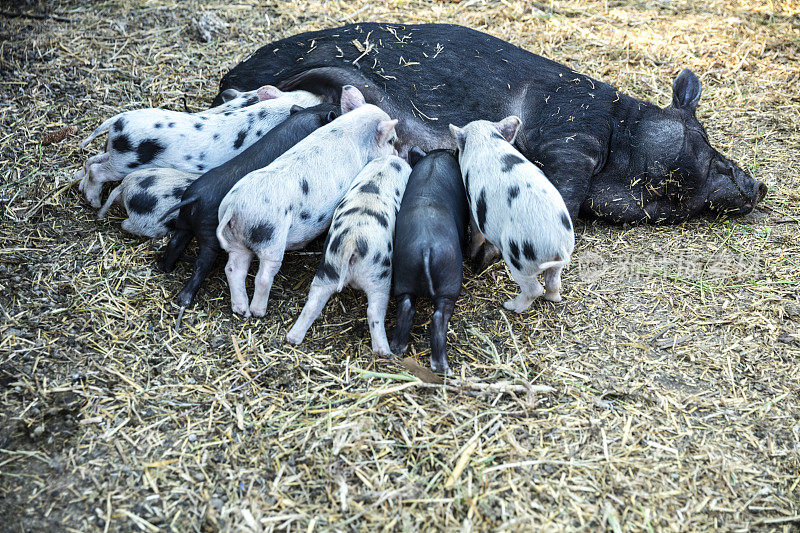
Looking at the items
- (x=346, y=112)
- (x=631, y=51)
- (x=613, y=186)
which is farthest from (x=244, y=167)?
(x=631, y=51)

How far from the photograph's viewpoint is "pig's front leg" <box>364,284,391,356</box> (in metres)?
3.15

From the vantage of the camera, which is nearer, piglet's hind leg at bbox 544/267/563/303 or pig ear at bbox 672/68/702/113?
piglet's hind leg at bbox 544/267/563/303

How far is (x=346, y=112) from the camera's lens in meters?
4.04

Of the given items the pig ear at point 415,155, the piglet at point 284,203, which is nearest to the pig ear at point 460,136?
the pig ear at point 415,155

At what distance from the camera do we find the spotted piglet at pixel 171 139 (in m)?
3.78

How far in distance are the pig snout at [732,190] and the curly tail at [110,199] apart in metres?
3.61

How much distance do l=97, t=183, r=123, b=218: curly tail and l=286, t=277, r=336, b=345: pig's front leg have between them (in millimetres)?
1347

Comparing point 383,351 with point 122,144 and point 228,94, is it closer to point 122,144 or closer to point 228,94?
point 122,144

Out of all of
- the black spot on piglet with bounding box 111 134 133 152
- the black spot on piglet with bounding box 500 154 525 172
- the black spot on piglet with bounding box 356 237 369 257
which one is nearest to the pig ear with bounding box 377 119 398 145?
the black spot on piglet with bounding box 500 154 525 172

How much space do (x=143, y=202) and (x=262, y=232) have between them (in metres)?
0.85

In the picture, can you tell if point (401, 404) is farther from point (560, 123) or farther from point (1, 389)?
point (560, 123)

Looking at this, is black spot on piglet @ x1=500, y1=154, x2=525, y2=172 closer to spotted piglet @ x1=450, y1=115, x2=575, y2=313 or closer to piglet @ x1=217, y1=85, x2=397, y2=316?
spotted piglet @ x1=450, y1=115, x2=575, y2=313

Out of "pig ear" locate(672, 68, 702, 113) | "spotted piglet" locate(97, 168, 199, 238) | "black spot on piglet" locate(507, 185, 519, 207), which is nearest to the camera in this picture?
"black spot on piglet" locate(507, 185, 519, 207)

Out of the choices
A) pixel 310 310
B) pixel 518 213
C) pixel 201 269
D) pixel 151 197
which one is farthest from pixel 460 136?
pixel 151 197
